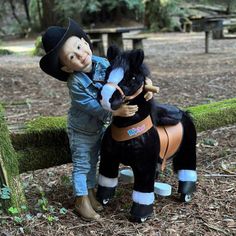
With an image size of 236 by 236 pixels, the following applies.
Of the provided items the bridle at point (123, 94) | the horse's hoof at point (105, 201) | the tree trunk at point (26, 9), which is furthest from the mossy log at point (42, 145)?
the tree trunk at point (26, 9)

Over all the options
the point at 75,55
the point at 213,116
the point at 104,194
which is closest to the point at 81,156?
the point at 104,194

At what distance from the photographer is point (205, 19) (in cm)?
1389

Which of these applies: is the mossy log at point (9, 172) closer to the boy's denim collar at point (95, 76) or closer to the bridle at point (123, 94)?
the boy's denim collar at point (95, 76)

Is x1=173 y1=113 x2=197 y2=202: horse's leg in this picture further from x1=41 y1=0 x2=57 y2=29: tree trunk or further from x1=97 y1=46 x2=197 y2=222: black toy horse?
x1=41 y1=0 x2=57 y2=29: tree trunk

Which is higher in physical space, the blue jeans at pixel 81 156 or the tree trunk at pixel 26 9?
the blue jeans at pixel 81 156

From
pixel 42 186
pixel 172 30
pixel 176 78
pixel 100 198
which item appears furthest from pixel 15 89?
pixel 172 30

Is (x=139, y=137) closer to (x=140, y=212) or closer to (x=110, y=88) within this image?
(x=110, y=88)

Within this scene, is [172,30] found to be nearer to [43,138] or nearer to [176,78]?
[176,78]

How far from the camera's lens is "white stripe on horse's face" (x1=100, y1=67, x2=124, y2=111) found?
8.87 feet

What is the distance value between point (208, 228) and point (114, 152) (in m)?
0.81

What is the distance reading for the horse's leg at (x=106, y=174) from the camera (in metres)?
3.07

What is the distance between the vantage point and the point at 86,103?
289cm

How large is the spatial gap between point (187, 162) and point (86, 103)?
1.00 m

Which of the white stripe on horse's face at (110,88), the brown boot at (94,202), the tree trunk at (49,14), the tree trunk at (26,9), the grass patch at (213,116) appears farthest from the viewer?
the tree trunk at (26,9)
